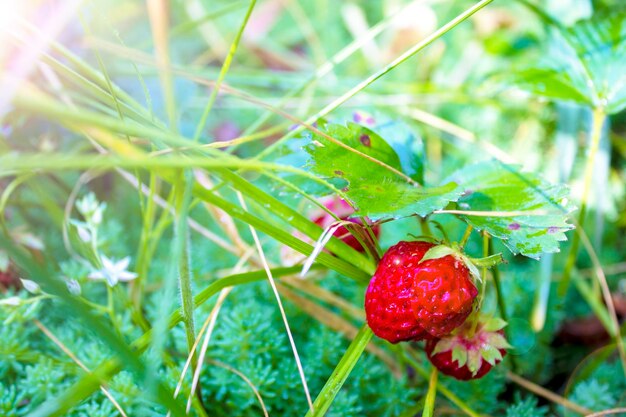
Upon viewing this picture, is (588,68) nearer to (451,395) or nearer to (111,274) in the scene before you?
(451,395)

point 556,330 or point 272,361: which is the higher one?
point 272,361

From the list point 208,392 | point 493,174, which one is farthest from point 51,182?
point 493,174

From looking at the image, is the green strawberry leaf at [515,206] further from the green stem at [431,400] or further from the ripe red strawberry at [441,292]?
the green stem at [431,400]

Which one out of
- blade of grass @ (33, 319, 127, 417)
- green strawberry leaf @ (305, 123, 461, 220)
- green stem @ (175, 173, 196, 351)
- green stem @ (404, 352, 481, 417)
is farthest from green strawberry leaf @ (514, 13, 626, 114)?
blade of grass @ (33, 319, 127, 417)

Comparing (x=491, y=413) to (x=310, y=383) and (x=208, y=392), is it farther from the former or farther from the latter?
(x=208, y=392)

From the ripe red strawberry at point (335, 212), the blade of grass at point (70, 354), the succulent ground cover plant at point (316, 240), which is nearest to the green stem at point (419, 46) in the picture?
the succulent ground cover plant at point (316, 240)

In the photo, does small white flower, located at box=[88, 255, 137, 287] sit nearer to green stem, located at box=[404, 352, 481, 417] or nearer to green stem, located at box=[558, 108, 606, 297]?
green stem, located at box=[404, 352, 481, 417]
